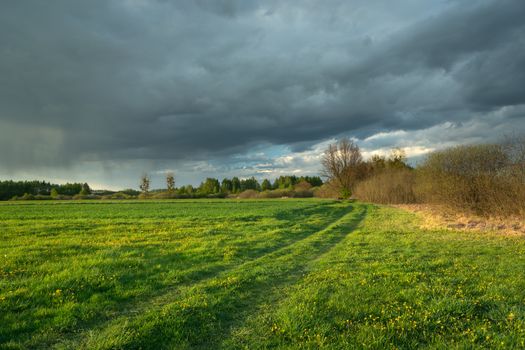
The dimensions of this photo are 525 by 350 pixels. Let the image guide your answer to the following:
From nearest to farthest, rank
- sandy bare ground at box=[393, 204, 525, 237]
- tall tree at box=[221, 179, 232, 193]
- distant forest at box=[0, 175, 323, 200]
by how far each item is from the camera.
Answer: sandy bare ground at box=[393, 204, 525, 237] < distant forest at box=[0, 175, 323, 200] < tall tree at box=[221, 179, 232, 193]

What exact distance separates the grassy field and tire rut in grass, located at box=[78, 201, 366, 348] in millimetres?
31

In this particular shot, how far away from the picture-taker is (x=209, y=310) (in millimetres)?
7309

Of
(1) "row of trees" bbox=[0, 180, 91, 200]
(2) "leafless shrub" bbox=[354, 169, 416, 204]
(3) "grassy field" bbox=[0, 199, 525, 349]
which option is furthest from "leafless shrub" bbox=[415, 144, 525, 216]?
(1) "row of trees" bbox=[0, 180, 91, 200]

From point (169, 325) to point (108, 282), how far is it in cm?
398

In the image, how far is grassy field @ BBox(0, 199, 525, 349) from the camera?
5.99 m

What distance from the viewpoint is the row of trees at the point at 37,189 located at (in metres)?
104

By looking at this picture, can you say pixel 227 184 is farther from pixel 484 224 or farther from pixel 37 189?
pixel 484 224

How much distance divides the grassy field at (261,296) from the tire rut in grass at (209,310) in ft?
0.10

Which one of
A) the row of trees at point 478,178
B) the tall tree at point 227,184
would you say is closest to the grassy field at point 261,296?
the row of trees at point 478,178

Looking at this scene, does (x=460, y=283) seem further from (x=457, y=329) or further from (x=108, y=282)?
(x=108, y=282)

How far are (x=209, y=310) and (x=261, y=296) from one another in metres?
1.67

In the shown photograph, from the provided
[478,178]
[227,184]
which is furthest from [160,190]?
[478,178]

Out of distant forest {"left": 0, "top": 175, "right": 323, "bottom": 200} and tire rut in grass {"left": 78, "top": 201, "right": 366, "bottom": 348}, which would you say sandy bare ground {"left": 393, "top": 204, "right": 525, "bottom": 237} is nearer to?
tire rut in grass {"left": 78, "top": 201, "right": 366, "bottom": 348}

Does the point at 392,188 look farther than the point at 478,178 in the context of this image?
Yes
